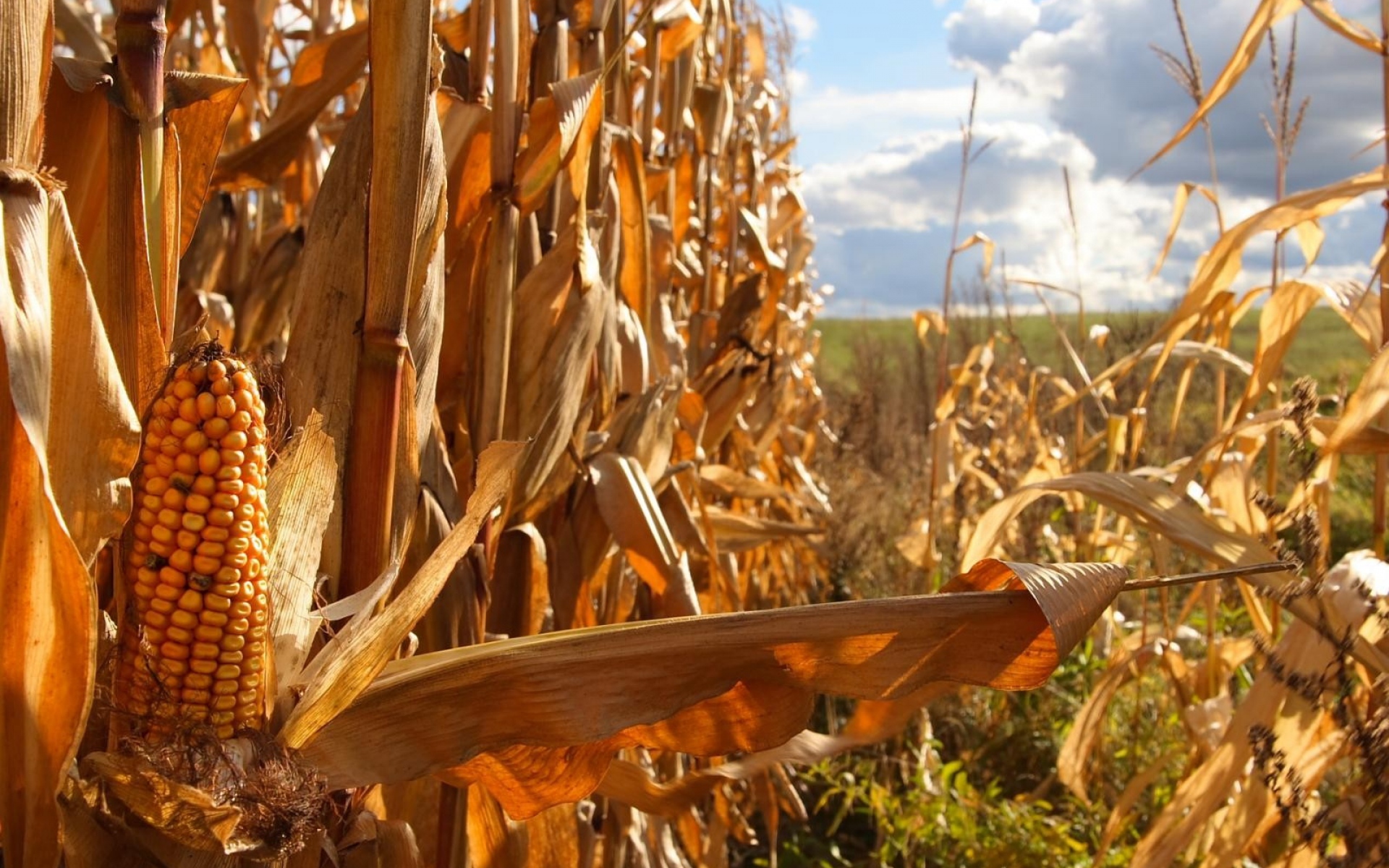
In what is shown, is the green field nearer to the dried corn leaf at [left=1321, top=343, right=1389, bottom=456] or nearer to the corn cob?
the dried corn leaf at [left=1321, top=343, right=1389, bottom=456]

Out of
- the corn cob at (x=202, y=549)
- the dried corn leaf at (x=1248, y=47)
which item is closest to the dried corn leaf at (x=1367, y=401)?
the dried corn leaf at (x=1248, y=47)

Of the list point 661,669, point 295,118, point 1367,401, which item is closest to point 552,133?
point 295,118

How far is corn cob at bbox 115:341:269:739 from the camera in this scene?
659 millimetres

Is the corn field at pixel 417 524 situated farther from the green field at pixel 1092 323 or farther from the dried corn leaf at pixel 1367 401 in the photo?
the green field at pixel 1092 323

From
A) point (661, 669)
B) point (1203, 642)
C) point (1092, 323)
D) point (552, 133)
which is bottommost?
point (1203, 642)

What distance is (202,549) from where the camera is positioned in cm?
66

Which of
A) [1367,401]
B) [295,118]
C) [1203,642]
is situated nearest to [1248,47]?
[1367,401]

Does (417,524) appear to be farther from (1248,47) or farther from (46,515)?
(1248,47)

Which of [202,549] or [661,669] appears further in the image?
[661,669]

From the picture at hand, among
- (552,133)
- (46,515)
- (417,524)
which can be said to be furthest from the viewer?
(552,133)

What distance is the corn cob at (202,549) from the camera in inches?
26.0

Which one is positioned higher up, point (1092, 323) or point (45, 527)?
point (1092, 323)

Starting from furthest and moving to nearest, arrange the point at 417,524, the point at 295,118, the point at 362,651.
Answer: the point at 295,118 < the point at 417,524 < the point at 362,651

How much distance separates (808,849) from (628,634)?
258 cm
